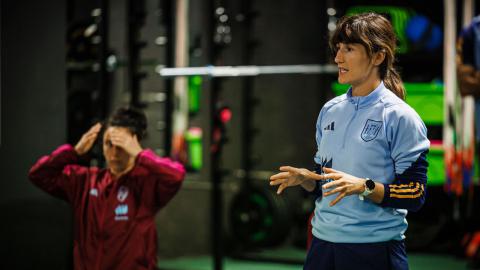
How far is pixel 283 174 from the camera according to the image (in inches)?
86.8

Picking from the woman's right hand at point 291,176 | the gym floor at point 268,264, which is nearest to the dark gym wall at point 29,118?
the gym floor at point 268,264

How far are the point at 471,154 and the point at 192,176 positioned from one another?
2264mm

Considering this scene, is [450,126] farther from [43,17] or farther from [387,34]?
[387,34]

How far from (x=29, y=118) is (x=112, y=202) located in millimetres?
1057

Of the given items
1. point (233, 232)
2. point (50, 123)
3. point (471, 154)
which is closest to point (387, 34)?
point (50, 123)

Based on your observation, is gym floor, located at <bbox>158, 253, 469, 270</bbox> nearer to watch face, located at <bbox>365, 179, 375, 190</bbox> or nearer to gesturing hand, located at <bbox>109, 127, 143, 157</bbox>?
gesturing hand, located at <bbox>109, 127, 143, 157</bbox>

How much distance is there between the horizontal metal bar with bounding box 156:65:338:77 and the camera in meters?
5.45

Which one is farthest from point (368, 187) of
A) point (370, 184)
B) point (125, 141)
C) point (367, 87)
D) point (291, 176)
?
point (125, 141)

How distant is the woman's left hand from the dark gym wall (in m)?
2.32

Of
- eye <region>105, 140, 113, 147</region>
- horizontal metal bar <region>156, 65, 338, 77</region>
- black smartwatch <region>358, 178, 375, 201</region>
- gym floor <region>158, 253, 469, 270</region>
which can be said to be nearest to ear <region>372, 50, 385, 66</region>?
black smartwatch <region>358, 178, 375, 201</region>

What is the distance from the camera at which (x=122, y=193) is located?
3275 mm

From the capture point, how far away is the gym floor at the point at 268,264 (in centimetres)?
588

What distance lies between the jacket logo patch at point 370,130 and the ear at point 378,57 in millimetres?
179

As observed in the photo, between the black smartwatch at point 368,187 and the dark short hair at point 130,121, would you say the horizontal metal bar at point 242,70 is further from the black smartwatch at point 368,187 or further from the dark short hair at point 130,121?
the black smartwatch at point 368,187
